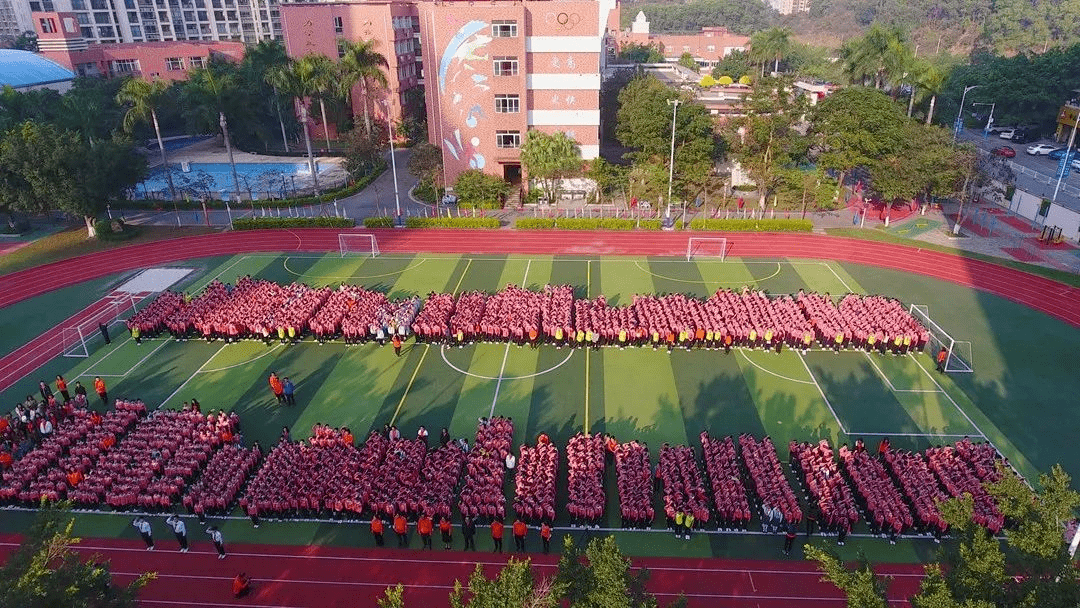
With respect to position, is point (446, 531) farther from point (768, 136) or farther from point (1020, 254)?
point (1020, 254)

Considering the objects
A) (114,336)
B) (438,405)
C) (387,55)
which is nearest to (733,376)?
(438,405)

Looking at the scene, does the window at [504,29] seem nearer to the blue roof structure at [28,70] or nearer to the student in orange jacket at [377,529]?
the student in orange jacket at [377,529]

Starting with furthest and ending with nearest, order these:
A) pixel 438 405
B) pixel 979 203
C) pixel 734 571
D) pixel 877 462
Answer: pixel 979 203 → pixel 438 405 → pixel 877 462 → pixel 734 571

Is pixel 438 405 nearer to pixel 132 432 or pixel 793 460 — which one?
pixel 132 432

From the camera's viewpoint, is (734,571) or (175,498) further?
(175,498)

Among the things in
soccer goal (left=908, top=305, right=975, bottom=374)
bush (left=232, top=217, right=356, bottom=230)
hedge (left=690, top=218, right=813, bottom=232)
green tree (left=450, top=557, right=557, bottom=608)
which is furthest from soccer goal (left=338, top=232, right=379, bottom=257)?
green tree (left=450, top=557, right=557, bottom=608)

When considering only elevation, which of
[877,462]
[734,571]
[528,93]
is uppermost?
[528,93]
